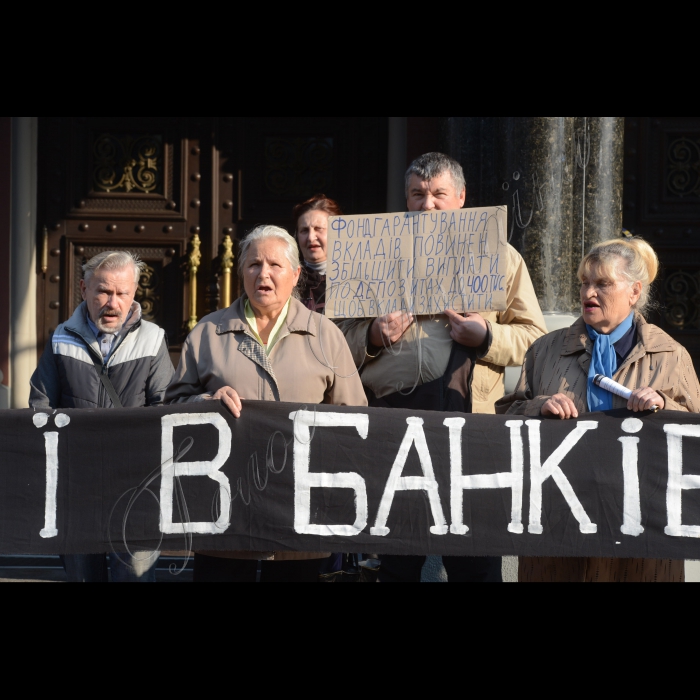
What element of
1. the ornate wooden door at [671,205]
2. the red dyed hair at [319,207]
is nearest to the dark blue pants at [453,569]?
the red dyed hair at [319,207]

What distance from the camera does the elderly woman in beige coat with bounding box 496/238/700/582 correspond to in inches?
149

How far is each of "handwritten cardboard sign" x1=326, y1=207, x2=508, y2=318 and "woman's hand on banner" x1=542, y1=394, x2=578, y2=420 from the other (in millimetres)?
494

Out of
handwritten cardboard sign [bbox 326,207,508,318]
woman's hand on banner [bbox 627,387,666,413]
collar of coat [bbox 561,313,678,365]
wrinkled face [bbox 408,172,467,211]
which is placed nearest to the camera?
woman's hand on banner [bbox 627,387,666,413]

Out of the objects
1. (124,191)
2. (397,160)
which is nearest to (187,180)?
(124,191)

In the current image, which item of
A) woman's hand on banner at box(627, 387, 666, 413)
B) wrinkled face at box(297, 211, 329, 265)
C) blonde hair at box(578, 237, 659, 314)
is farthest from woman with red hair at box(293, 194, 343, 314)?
woman's hand on banner at box(627, 387, 666, 413)

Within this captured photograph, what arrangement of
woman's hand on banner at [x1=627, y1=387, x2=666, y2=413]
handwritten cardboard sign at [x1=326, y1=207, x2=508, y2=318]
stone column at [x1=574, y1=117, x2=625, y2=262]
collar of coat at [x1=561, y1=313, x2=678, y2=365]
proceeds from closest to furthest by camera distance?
woman's hand on banner at [x1=627, y1=387, x2=666, y2=413] < collar of coat at [x1=561, y1=313, x2=678, y2=365] < handwritten cardboard sign at [x1=326, y1=207, x2=508, y2=318] < stone column at [x1=574, y1=117, x2=625, y2=262]

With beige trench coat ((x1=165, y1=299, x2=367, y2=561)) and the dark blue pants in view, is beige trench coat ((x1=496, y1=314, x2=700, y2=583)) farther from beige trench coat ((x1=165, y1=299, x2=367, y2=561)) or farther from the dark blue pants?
beige trench coat ((x1=165, y1=299, x2=367, y2=561))

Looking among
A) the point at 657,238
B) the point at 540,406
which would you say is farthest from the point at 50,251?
the point at 540,406

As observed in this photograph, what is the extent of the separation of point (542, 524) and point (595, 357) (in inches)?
23.6

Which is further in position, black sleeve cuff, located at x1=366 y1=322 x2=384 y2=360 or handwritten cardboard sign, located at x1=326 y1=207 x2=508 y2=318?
black sleeve cuff, located at x1=366 y1=322 x2=384 y2=360

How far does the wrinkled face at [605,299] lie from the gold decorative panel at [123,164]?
13.7ft

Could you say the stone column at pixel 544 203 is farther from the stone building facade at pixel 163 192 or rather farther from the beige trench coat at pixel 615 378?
the beige trench coat at pixel 615 378

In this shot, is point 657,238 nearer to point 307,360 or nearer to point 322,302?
point 322,302

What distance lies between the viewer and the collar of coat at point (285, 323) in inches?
154
